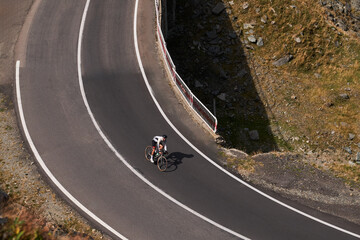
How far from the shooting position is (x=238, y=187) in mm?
17922

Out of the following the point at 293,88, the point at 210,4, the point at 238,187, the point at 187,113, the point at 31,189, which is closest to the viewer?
the point at 31,189

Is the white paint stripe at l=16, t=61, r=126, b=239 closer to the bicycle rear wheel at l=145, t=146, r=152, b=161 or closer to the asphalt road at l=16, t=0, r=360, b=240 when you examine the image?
the asphalt road at l=16, t=0, r=360, b=240

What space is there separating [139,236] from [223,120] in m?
14.3

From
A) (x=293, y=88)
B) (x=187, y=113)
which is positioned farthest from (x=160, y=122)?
Result: (x=293, y=88)

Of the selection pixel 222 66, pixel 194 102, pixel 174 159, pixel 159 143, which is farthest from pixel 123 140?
pixel 222 66

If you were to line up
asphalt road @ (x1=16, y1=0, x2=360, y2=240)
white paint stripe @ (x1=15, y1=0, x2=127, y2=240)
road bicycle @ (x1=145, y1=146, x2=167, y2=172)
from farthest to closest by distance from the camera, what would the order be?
road bicycle @ (x1=145, y1=146, x2=167, y2=172), asphalt road @ (x1=16, y1=0, x2=360, y2=240), white paint stripe @ (x1=15, y1=0, x2=127, y2=240)

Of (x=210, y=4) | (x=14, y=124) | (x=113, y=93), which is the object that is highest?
(x=210, y=4)

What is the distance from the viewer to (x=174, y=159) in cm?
1886

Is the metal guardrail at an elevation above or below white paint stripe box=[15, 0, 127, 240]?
above

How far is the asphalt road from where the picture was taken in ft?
53.8

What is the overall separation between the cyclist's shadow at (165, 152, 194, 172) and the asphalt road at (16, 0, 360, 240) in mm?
80

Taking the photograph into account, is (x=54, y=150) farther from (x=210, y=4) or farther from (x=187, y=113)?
(x=210, y=4)

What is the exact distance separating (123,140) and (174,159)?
3.04 meters

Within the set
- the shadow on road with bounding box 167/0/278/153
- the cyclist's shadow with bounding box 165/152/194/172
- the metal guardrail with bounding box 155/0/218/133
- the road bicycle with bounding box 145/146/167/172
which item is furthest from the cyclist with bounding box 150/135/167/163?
the shadow on road with bounding box 167/0/278/153
